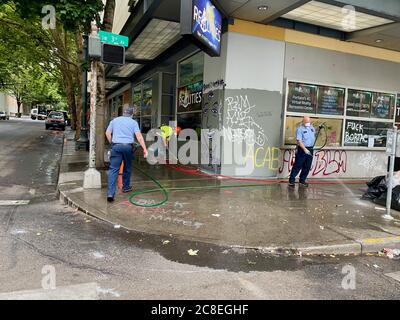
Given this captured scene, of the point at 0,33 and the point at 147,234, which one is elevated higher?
the point at 0,33

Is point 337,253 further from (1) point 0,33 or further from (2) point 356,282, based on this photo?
(1) point 0,33

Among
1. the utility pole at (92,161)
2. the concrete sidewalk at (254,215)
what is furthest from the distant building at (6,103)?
the concrete sidewalk at (254,215)

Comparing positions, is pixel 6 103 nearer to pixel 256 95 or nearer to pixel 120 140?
pixel 256 95

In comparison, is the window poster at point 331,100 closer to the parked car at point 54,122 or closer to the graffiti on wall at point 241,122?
the graffiti on wall at point 241,122

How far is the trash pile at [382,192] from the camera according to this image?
721 cm

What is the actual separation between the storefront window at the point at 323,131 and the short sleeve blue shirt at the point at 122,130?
480 centimetres

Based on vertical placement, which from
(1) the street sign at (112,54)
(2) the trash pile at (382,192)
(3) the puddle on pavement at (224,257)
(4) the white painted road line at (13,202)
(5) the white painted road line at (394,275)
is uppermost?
(1) the street sign at (112,54)

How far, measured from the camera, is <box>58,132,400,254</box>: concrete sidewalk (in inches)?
203

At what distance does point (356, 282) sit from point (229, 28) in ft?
23.2

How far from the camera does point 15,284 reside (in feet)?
11.7

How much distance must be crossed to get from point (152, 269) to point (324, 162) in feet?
26.5

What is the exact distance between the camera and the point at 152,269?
13.5 feet

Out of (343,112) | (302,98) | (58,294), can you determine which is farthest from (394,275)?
(343,112)
